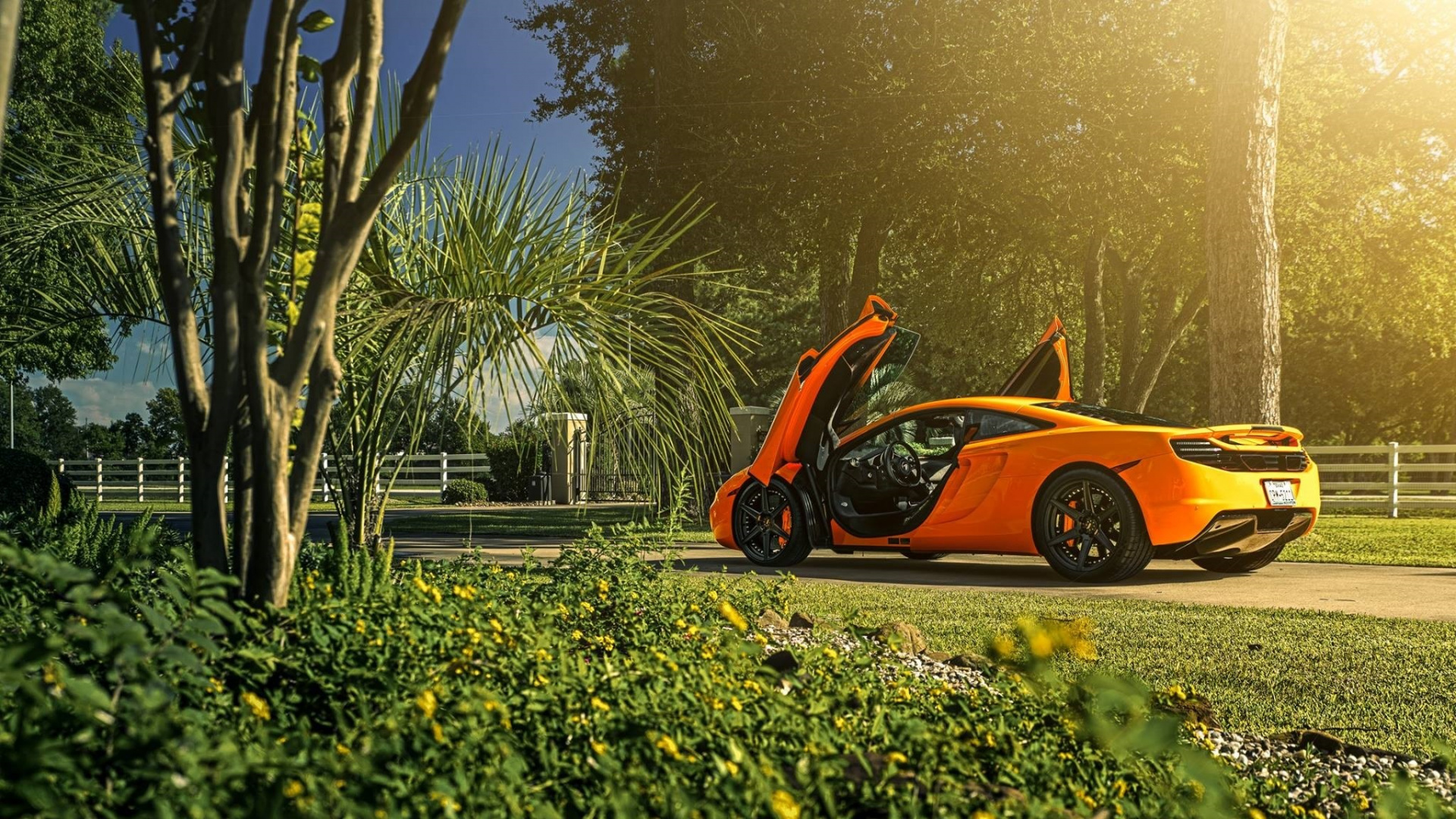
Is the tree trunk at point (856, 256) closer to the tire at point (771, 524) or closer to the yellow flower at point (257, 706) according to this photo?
the tire at point (771, 524)

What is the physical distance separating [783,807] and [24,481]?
13164 millimetres

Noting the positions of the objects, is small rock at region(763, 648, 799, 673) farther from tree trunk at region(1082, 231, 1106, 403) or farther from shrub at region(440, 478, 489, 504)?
shrub at region(440, 478, 489, 504)

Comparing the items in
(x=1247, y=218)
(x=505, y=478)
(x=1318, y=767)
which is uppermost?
(x=1247, y=218)

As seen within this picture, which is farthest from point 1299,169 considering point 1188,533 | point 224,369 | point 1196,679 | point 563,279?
point 224,369

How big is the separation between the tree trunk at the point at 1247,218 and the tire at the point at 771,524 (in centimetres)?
513

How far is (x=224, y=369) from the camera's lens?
3293 mm

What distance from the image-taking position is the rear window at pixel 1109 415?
8383mm

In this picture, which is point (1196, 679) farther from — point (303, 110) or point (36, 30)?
point (36, 30)

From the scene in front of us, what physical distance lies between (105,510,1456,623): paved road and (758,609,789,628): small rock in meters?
0.78

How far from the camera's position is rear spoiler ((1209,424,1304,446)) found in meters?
8.05

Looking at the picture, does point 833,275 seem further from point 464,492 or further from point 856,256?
point 464,492

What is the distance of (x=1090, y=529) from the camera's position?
831 centimetres

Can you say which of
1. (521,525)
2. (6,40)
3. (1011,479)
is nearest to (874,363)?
(1011,479)

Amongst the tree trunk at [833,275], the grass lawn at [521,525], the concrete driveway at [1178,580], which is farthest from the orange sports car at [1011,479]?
the tree trunk at [833,275]
